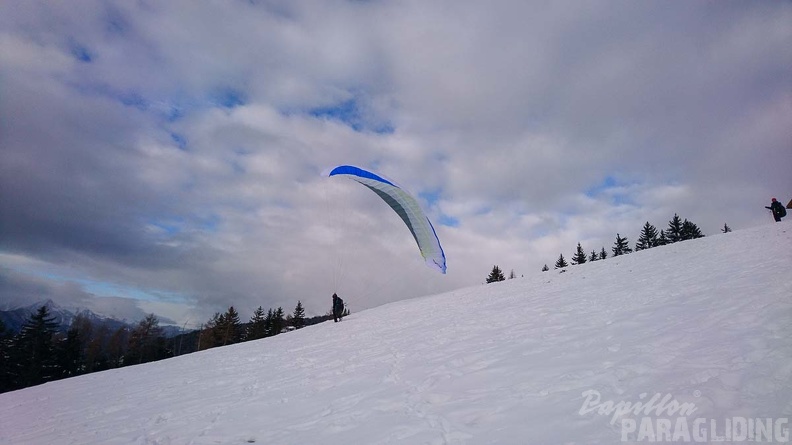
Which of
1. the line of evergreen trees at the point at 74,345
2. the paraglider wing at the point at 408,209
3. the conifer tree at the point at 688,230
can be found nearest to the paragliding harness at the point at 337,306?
the paraglider wing at the point at 408,209

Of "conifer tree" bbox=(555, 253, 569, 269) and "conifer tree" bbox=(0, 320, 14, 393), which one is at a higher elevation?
"conifer tree" bbox=(555, 253, 569, 269)

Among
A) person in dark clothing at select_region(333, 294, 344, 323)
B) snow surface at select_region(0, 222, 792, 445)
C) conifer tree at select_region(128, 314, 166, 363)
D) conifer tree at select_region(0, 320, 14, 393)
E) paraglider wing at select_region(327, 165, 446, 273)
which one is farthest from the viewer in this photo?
conifer tree at select_region(128, 314, 166, 363)

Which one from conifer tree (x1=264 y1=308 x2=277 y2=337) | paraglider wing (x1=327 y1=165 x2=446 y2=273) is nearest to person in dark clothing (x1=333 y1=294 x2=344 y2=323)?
paraglider wing (x1=327 y1=165 x2=446 y2=273)

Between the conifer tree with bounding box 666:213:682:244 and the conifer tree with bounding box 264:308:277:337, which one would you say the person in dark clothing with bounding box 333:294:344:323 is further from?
the conifer tree with bounding box 666:213:682:244

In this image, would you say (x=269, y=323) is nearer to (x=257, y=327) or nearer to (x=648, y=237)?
(x=257, y=327)

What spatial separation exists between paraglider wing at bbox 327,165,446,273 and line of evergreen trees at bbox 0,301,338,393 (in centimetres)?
2783

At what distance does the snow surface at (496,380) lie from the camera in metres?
4.90

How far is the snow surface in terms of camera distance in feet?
16.1

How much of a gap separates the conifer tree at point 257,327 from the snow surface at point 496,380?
165 feet

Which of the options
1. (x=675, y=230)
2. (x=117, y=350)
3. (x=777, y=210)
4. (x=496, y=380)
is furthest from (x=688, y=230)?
(x=117, y=350)

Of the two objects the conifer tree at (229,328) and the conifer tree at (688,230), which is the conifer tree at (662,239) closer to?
the conifer tree at (688,230)

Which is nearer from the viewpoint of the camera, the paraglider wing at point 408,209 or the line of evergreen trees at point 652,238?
the paraglider wing at point 408,209

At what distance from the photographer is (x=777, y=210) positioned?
77.3 ft

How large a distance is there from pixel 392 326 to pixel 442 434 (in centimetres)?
1184
